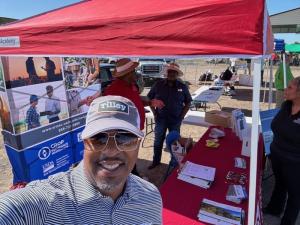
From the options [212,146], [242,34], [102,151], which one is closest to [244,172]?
[212,146]

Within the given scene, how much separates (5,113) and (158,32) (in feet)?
8.22

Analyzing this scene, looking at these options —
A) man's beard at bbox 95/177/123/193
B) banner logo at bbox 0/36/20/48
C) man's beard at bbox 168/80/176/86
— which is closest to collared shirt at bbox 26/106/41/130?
banner logo at bbox 0/36/20/48

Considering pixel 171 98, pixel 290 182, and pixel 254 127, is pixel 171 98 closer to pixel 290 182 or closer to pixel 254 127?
pixel 290 182

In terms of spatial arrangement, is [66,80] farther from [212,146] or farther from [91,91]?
[212,146]

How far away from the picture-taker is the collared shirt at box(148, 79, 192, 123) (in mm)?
4391

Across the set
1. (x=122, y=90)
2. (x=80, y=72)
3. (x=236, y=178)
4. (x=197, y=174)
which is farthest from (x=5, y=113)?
(x=236, y=178)

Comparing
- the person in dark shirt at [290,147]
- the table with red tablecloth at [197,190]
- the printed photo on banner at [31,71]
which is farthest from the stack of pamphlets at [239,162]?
the printed photo on banner at [31,71]

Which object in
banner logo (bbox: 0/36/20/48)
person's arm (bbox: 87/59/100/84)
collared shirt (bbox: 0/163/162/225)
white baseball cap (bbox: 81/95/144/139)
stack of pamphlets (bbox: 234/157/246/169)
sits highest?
banner logo (bbox: 0/36/20/48)

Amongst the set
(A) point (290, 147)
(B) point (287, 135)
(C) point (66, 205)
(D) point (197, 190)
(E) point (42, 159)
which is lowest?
(E) point (42, 159)

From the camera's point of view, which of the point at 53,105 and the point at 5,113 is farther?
the point at 53,105

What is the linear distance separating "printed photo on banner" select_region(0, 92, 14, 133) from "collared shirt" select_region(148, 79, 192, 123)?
2.10 metres

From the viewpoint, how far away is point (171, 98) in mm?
4383

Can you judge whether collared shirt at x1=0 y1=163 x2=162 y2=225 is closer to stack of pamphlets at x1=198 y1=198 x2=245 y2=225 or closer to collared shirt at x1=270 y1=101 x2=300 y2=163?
stack of pamphlets at x1=198 y1=198 x2=245 y2=225

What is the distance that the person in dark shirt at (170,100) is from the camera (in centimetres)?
438
